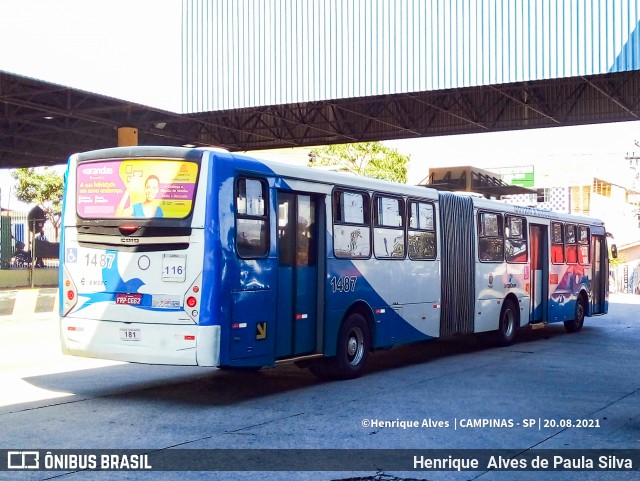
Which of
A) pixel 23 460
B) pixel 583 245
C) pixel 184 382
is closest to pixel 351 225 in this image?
pixel 184 382

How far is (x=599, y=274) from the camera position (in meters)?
23.2

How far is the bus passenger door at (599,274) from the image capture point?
22.7 m

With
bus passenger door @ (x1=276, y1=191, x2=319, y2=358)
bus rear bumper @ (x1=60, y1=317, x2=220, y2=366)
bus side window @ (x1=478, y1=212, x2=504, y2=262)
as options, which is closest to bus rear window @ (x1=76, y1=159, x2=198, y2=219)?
bus rear bumper @ (x1=60, y1=317, x2=220, y2=366)

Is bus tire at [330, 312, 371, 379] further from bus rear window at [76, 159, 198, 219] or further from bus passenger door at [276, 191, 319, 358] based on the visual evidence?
bus rear window at [76, 159, 198, 219]

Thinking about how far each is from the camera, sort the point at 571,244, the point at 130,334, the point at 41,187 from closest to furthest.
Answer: the point at 130,334 → the point at 571,244 → the point at 41,187

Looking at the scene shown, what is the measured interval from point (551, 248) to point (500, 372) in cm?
721

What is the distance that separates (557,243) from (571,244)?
1.07 m

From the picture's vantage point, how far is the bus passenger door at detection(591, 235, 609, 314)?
2273 centimetres

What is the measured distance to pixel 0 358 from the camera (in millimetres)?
13945

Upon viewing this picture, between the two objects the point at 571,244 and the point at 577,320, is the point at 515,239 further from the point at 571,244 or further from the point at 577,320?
the point at 577,320

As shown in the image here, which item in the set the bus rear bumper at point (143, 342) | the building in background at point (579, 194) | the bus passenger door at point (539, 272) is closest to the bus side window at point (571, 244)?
the bus passenger door at point (539, 272)

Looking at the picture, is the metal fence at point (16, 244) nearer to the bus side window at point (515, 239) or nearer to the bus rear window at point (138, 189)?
the bus side window at point (515, 239)

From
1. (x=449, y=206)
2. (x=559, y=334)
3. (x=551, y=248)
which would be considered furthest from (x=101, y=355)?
(x=559, y=334)

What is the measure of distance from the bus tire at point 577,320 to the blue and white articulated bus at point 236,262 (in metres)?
8.45
